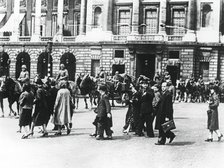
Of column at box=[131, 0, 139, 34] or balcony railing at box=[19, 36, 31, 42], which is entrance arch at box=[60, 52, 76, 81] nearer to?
balcony railing at box=[19, 36, 31, 42]

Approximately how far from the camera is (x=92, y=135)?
14008 mm

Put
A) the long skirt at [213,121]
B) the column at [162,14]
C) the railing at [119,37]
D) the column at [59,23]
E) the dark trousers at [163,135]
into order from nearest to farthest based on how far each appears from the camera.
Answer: the dark trousers at [163,135]
the long skirt at [213,121]
the column at [162,14]
the railing at [119,37]
the column at [59,23]

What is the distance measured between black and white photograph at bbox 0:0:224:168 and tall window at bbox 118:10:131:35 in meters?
0.15

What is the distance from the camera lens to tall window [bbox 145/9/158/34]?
4322cm

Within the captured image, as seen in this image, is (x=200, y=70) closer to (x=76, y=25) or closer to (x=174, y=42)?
(x=174, y=42)

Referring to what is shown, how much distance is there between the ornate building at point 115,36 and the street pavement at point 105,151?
24.7 metres

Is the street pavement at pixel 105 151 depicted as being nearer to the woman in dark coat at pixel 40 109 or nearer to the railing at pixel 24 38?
the woman in dark coat at pixel 40 109

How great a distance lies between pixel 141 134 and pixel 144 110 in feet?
3.16

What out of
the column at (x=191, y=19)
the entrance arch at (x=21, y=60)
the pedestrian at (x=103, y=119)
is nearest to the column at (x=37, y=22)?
the entrance arch at (x=21, y=60)

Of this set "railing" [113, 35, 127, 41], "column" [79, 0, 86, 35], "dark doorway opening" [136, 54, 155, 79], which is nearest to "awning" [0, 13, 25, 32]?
"column" [79, 0, 86, 35]

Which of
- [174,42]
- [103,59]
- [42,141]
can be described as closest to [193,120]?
[42,141]

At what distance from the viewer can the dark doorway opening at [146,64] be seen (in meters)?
42.2

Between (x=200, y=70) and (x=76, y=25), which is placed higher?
(x=76, y=25)

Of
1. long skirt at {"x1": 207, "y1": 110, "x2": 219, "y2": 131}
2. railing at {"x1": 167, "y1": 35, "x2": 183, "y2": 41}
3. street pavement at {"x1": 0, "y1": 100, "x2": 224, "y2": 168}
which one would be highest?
railing at {"x1": 167, "y1": 35, "x2": 183, "y2": 41}
